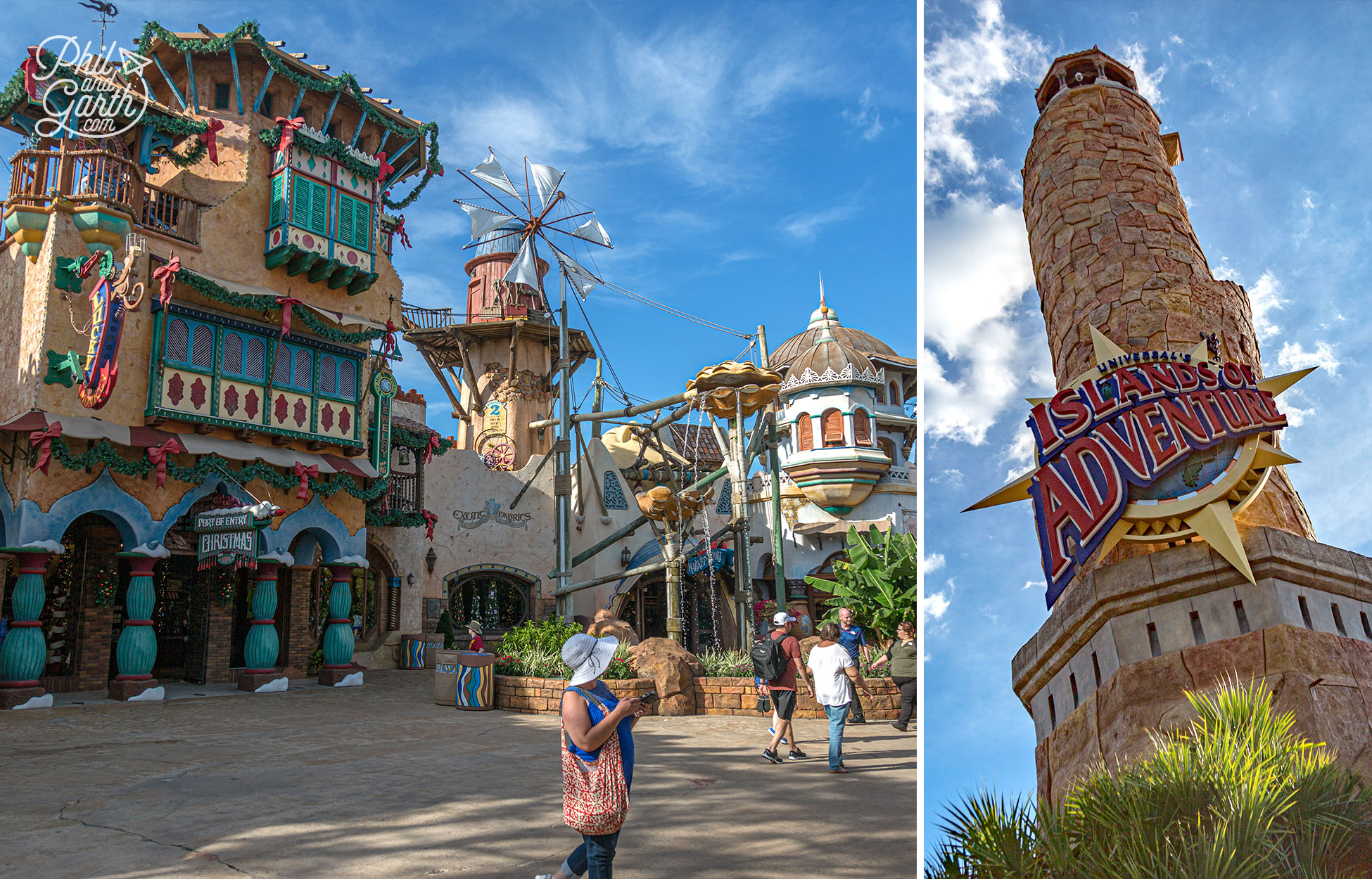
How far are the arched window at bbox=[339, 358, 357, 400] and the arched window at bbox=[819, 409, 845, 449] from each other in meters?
15.9

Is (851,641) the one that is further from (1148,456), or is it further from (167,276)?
(167,276)

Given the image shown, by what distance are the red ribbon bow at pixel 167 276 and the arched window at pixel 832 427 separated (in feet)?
64.9

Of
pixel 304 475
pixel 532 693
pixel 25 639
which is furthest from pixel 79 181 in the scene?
pixel 532 693

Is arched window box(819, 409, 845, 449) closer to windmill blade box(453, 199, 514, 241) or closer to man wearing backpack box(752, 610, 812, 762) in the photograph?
windmill blade box(453, 199, 514, 241)

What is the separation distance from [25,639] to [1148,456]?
15.8m

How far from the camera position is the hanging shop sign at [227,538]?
14891 mm

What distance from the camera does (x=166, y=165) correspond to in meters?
18.7

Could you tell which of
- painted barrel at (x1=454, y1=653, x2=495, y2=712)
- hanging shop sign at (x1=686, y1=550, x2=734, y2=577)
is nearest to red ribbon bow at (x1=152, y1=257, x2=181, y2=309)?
painted barrel at (x1=454, y1=653, x2=495, y2=712)

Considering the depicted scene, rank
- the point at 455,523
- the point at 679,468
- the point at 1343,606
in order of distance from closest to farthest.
Result: 1. the point at 1343,606
2. the point at 455,523
3. the point at 679,468

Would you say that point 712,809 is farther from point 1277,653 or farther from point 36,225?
point 36,225

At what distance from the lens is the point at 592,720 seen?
4.47 m

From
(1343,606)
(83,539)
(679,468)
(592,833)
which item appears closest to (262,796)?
(592,833)

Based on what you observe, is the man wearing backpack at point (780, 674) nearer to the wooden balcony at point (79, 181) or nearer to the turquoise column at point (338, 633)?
the turquoise column at point (338, 633)

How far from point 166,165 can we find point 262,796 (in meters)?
15.9
